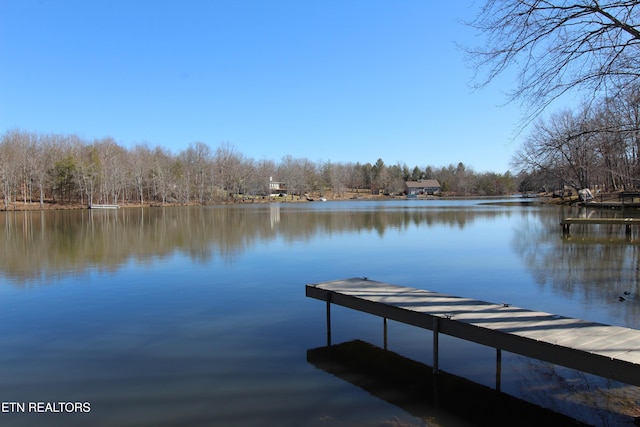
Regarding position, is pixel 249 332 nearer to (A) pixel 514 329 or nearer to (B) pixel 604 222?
(A) pixel 514 329

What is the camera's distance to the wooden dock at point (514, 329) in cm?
426

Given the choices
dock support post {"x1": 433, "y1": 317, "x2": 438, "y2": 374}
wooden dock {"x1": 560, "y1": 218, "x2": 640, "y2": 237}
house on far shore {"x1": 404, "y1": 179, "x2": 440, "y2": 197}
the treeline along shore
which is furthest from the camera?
house on far shore {"x1": 404, "y1": 179, "x2": 440, "y2": 197}

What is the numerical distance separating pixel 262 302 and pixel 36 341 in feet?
13.5

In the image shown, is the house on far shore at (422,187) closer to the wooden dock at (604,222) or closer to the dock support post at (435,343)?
the wooden dock at (604,222)

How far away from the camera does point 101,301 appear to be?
1010 cm

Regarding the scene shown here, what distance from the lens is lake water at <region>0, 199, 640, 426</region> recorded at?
501 centimetres

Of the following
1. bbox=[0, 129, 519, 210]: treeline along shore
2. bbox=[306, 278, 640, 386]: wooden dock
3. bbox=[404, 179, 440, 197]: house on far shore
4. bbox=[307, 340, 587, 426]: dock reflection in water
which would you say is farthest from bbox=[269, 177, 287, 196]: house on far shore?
bbox=[307, 340, 587, 426]: dock reflection in water

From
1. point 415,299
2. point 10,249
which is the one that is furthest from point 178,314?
point 10,249

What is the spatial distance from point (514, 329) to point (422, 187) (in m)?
131

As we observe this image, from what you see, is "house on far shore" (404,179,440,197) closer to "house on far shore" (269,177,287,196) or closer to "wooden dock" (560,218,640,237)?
"house on far shore" (269,177,287,196)

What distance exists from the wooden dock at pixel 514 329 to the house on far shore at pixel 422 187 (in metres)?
126

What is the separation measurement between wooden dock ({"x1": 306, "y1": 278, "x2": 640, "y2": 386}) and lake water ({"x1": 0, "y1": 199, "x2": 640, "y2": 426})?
71 centimetres

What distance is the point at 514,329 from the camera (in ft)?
16.7

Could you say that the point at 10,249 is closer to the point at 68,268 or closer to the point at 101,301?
the point at 68,268
